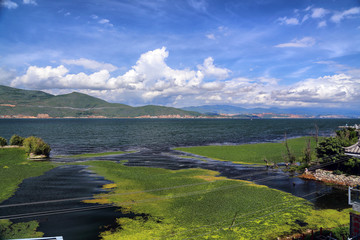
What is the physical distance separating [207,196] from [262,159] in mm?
34329

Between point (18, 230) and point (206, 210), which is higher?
point (206, 210)

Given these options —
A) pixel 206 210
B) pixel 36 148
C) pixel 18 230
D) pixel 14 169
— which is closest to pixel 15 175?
pixel 14 169

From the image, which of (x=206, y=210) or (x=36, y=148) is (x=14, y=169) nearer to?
(x=36, y=148)

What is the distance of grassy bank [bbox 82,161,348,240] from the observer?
2219cm

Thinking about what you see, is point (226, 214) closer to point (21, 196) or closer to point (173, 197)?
point (173, 197)

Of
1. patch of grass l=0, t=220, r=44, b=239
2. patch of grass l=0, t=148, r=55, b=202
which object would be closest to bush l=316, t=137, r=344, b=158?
patch of grass l=0, t=220, r=44, b=239

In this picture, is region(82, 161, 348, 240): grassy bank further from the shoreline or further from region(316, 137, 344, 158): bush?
region(316, 137, 344, 158): bush

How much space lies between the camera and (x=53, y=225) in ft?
78.0

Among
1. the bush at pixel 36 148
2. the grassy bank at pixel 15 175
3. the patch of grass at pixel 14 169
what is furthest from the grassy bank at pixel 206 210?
the bush at pixel 36 148

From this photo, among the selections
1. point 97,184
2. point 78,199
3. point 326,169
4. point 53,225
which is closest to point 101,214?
point 53,225

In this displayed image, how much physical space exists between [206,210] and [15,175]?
3720 cm

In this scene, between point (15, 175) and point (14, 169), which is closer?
point (15, 175)

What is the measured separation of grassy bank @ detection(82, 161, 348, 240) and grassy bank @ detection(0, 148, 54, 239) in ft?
26.6

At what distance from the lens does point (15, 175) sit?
140 ft
